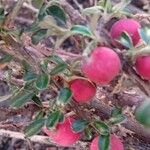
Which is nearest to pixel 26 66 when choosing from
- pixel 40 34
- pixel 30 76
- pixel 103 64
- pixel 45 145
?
pixel 30 76

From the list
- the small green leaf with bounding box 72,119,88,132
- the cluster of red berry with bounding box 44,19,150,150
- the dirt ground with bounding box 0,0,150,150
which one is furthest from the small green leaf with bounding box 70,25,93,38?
the dirt ground with bounding box 0,0,150,150

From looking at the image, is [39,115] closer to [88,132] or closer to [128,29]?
[88,132]

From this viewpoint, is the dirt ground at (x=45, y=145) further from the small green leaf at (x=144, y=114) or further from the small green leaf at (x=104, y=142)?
the small green leaf at (x=144, y=114)

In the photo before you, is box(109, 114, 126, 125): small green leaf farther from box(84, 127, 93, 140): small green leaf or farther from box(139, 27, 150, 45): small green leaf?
box(139, 27, 150, 45): small green leaf

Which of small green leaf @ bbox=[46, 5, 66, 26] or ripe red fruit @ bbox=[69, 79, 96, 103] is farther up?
small green leaf @ bbox=[46, 5, 66, 26]

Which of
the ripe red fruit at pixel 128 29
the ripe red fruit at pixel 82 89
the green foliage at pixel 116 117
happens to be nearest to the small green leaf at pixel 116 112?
the green foliage at pixel 116 117
